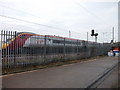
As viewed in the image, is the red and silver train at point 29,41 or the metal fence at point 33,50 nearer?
the metal fence at point 33,50

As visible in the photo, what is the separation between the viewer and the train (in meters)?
8.60

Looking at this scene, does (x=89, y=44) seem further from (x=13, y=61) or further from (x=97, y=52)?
(x=13, y=61)

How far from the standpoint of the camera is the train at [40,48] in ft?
28.2

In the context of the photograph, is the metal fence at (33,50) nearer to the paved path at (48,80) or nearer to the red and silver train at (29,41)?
the red and silver train at (29,41)

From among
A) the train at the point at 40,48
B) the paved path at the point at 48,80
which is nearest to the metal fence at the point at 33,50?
the train at the point at 40,48

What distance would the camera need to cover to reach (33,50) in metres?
10.2

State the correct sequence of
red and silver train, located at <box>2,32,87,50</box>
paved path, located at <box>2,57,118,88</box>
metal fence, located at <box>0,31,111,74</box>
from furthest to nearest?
red and silver train, located at <box>2,32,87,50</box>
metal fence, located at <box>0,31,111,74</box>
paved path, located at <box>2,57,118,88</box>

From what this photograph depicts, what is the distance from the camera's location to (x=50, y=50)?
1213cm

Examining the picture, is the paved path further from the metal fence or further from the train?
the train

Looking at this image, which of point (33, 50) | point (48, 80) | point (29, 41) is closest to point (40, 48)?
point (33, 50)

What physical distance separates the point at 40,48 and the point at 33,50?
863mm

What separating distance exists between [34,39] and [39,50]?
104 cm

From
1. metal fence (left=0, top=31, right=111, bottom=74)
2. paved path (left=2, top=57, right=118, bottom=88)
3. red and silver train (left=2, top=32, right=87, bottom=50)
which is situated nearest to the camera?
paved path (left=2, top=57, right=118, bottom=88)

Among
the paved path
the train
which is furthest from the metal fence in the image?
the paved path
